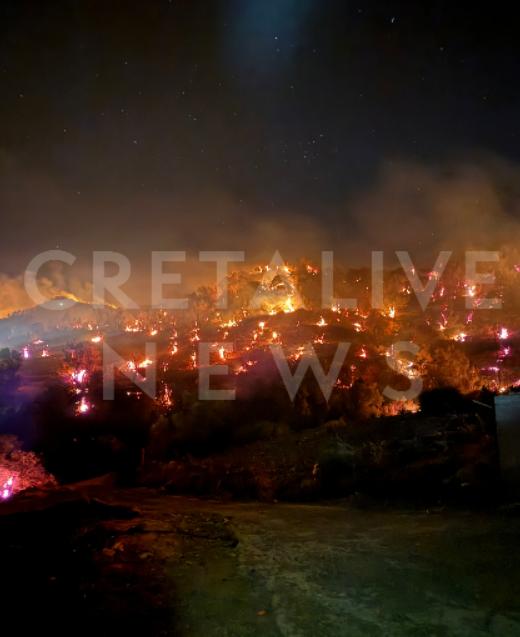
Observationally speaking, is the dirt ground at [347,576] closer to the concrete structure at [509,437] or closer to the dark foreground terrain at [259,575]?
the dark foreground terrain at [259,575]

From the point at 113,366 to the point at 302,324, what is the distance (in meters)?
12.7

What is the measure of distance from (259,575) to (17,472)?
11212 mm

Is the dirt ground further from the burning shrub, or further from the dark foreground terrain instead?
the burning shrub

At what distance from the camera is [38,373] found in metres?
23.5

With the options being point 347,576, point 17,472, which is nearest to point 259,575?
point 347,576

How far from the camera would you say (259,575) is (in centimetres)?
386

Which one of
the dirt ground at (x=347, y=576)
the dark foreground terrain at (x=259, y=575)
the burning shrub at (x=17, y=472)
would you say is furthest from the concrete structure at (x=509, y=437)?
the burning shrub at (x=17, y=472)

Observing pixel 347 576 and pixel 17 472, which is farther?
pixel 17 472

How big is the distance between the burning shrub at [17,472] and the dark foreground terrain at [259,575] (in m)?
7.27

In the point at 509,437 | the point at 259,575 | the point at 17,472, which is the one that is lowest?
the point at 17,472

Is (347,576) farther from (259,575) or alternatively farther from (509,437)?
(509,437)

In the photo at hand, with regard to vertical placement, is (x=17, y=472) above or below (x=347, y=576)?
below

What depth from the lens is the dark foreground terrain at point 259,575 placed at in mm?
2930

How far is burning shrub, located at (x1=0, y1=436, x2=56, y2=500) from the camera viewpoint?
1144 centimetres
